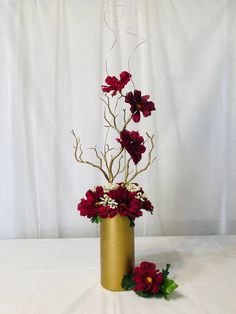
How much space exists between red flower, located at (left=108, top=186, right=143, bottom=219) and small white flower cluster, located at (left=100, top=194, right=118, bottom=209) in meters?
0.01

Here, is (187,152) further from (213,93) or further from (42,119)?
(42,119)

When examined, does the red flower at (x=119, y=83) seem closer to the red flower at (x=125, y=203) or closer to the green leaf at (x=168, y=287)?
the red flower at (x=125, y=203)

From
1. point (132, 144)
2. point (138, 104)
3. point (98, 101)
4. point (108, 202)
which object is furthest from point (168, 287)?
point (98, 101)

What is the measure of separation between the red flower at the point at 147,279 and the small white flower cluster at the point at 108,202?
0.67 feet

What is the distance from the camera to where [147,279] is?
0.83 metres

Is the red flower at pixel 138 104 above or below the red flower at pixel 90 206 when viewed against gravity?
above

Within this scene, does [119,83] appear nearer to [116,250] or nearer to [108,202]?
[108,202]

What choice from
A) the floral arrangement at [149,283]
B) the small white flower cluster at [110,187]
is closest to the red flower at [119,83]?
the small white flower cluster at [110,187]

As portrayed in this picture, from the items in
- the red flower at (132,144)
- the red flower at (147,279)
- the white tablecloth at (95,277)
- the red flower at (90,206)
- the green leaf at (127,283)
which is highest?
the red flower at (132,144)

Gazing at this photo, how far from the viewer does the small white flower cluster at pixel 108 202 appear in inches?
33.0

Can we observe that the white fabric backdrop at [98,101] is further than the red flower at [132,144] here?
Yes

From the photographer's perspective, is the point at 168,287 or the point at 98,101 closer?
the point at 168,287

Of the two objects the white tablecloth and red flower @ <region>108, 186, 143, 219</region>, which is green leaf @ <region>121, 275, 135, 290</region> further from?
red flower @ <region>108, 186, 143, 219</region>

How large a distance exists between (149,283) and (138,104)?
1.70 ft
